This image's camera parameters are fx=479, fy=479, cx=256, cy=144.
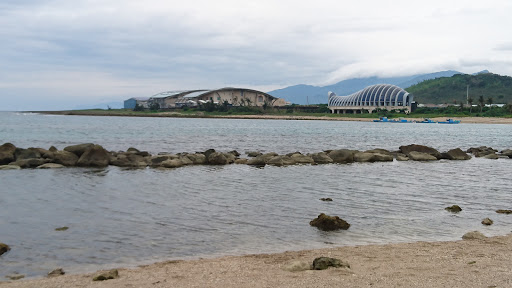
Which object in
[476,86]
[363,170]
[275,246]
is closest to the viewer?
[275,246]

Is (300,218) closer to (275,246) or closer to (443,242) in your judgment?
(275,246)

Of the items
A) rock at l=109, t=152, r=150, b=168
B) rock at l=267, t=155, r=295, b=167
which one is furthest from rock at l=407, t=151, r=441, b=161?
rock at l=109, t=152, r=150, b=168

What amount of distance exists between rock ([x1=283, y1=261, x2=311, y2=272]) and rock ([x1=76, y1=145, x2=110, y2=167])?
2084 centimetres

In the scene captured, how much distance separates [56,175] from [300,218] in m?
14.8

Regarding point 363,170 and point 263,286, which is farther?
point 363,170

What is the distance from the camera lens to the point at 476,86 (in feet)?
596

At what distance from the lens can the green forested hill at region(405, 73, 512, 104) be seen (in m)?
171

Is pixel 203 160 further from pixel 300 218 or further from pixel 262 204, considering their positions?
pixel 300 218

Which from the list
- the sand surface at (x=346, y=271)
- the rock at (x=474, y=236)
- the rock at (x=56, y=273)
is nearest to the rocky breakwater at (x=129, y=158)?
the rock at (x=474, y=236)

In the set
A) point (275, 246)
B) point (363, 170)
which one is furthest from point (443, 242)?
point (363, 170)

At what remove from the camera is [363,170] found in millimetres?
26594

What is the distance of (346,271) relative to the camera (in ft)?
27.1

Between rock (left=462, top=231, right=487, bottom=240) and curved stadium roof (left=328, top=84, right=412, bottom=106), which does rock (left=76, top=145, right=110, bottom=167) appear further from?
curved stadium roof (left=328, top=84, right=412, bottom=106)

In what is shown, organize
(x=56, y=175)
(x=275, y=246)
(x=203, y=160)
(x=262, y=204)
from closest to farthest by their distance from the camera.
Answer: (x=275, y=246) < (x=262, y=204) < (x=56, y=175) < (x=203, y=160)
